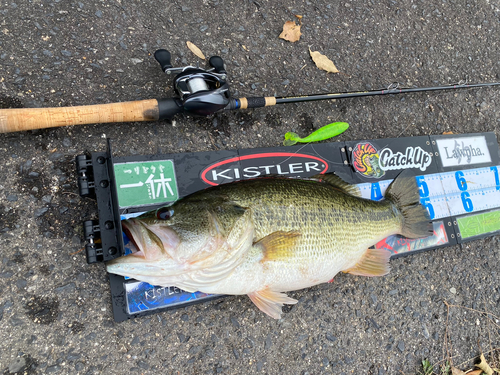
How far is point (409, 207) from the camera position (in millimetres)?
2650

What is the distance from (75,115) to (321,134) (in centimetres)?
171

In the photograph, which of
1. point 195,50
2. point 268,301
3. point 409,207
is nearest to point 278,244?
point 268,301

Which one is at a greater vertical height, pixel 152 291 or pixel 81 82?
pixel 81 82

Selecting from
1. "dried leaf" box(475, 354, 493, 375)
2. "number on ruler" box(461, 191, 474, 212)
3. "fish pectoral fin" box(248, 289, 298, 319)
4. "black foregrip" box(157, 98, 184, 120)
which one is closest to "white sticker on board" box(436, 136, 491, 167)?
"number on ruler" box(461, 191, 474, 212)

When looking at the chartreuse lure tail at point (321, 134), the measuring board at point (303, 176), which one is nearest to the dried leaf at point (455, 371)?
the measuring board at point (303, 176)

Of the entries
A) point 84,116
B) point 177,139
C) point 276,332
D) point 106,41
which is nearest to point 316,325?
point 276,332

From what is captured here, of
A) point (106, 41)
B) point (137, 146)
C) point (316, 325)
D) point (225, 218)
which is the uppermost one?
point (106, 41)

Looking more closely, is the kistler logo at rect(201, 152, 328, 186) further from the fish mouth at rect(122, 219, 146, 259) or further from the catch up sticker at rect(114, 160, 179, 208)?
the fish mouth at rect(122, 219, 146, 259)

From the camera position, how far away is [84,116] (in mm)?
2066

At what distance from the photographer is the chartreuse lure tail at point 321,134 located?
266 cm

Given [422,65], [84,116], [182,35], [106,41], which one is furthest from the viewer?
[422,65]

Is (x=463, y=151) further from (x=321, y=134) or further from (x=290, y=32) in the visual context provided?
(x=290, y=32)

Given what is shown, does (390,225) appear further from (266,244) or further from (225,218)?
(225,218)

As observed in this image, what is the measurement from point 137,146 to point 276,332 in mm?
1616
